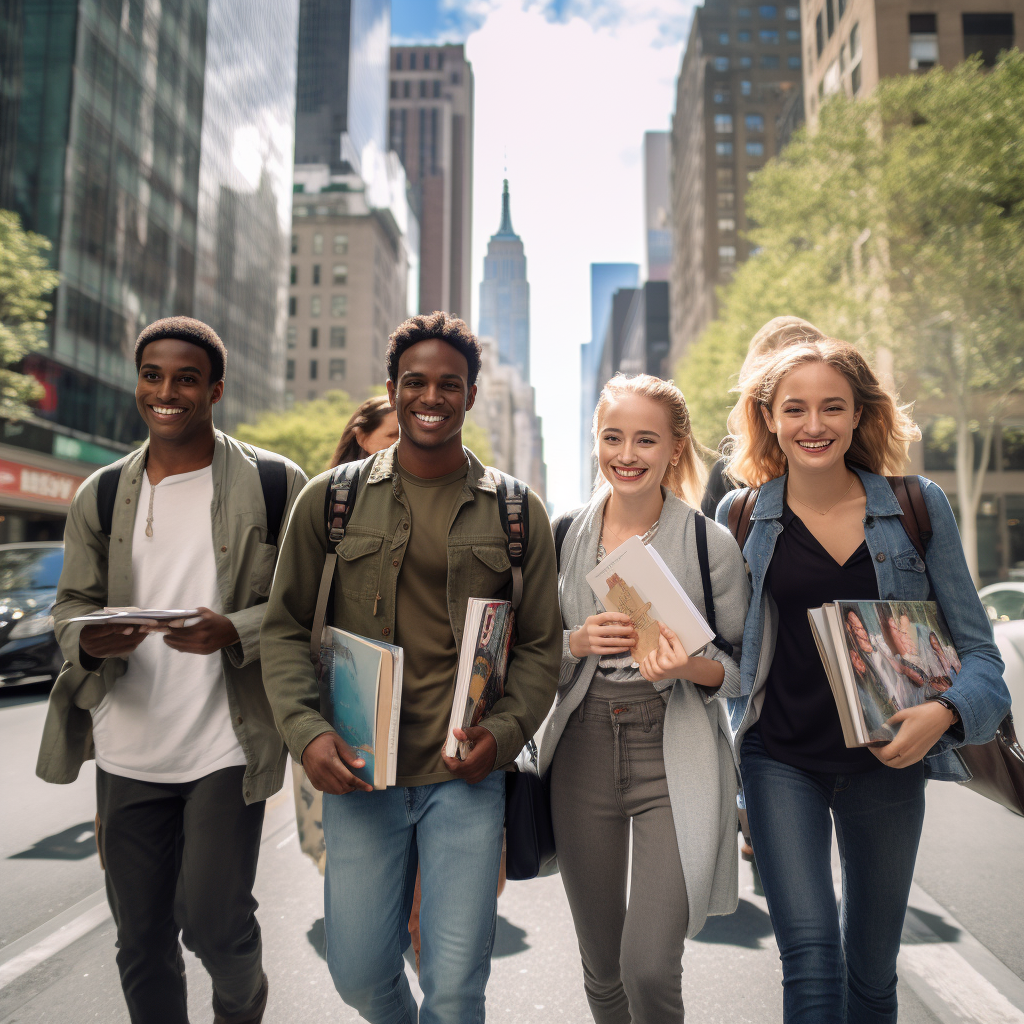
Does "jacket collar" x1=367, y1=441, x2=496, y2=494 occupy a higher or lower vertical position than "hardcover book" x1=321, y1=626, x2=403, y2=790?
higher

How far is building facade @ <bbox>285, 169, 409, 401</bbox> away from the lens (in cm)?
8356

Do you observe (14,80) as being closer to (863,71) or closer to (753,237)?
(753,237)

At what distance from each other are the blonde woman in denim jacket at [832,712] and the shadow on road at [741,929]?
1.41 meters

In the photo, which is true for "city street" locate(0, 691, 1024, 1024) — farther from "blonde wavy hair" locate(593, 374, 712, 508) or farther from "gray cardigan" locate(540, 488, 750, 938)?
"blonde wavy hair" locate(593, 374, 712, 508)

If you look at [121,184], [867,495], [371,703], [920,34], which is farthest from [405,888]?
[920,34]

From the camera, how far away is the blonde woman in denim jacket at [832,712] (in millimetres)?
2471

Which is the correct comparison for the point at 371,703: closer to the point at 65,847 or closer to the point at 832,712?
the point at 832,712

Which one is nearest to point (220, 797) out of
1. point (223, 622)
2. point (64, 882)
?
point (223, 622)

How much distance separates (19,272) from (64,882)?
21.3 metres

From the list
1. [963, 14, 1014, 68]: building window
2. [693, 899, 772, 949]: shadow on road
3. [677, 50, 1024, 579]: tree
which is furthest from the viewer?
[963, 14, 1014, 68]: building window

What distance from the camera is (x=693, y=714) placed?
107 inches

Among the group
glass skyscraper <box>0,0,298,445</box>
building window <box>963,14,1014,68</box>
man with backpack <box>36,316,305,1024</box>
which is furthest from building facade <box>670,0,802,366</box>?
man with backpack <box>36,316,305,1024</box>

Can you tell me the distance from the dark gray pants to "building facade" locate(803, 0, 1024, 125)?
36.5m

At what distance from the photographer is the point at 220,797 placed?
2793mm
